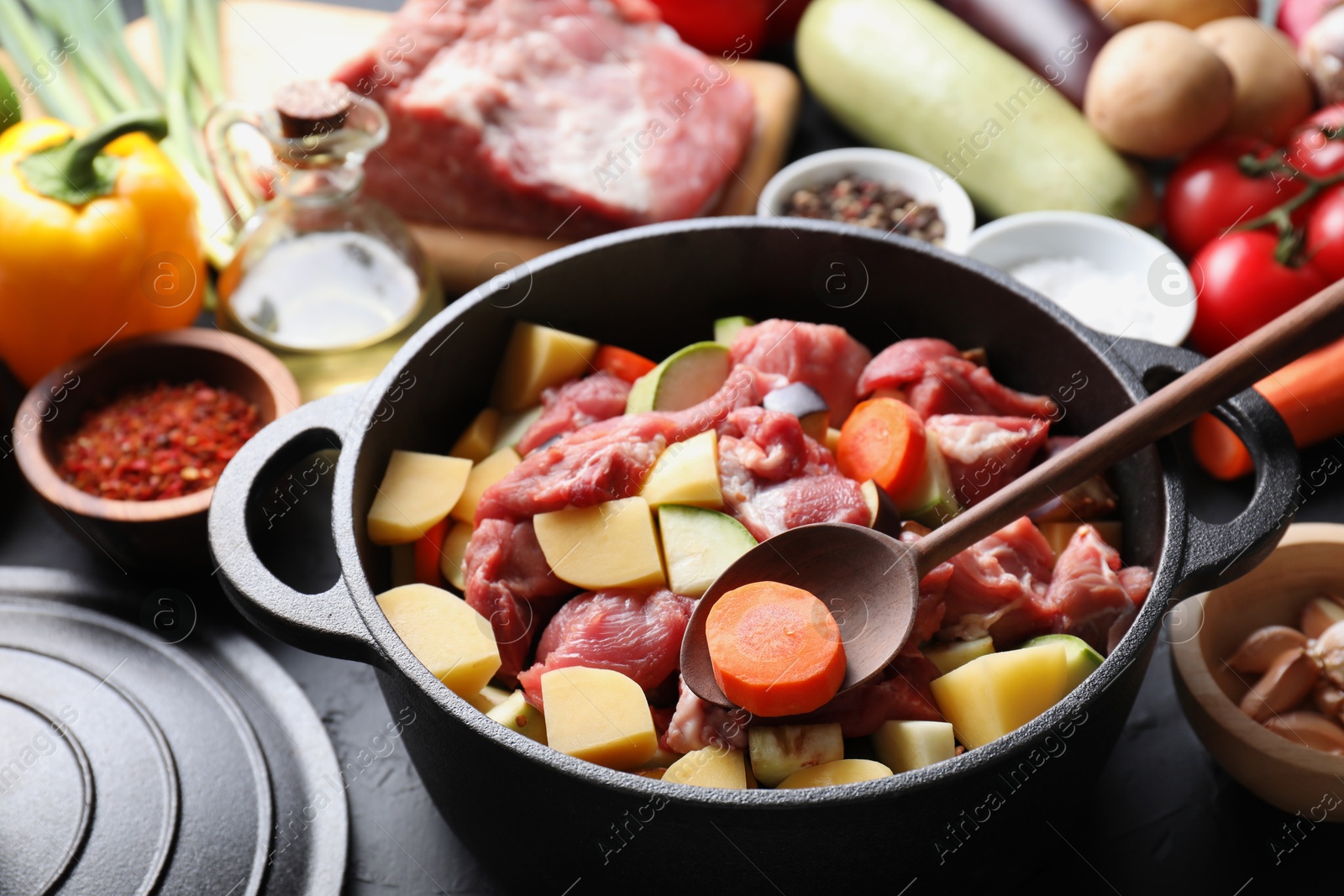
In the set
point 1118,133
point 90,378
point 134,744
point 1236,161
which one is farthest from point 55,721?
point 1236,161

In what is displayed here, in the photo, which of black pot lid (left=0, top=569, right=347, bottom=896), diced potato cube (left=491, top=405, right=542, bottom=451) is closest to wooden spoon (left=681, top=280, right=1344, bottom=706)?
diced potato cube (left=491, top=405, right=542, bottom=451)

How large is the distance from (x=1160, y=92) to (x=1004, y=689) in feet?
5.62

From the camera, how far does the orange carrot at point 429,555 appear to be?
1.73 m

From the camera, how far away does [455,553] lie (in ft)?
5.71

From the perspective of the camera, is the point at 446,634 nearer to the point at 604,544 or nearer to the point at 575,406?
the point at 604,544

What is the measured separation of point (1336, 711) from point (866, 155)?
161 centimetres

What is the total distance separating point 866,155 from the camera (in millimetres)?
2703

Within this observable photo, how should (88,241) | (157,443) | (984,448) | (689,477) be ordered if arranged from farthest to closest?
(88,241) < (157,443) < (984,448) < (689,477)

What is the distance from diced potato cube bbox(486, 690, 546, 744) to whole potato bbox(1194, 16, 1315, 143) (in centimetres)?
226

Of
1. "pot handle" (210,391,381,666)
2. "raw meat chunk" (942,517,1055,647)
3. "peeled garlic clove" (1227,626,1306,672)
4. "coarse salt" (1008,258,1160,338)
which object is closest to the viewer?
"pot handle" (210,391,381,666)

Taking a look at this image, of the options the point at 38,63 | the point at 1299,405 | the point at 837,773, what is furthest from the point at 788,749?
the point at 38,63

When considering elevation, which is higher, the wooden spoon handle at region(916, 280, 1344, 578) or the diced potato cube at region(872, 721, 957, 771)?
the wooden spoon handle at region(916, 280, 1344, 578)

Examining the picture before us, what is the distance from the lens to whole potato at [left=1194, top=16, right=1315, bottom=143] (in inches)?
104

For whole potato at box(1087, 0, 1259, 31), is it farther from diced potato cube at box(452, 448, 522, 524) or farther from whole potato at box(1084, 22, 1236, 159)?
diced potato cube at box(452, 448, 522, 524)
